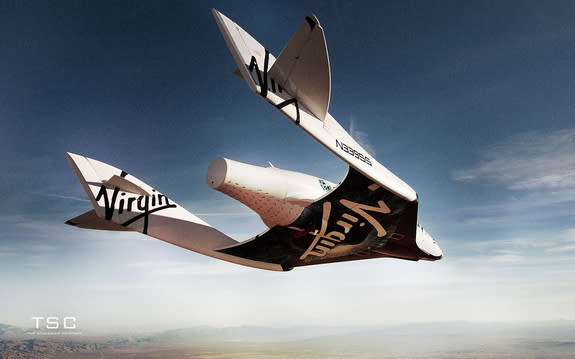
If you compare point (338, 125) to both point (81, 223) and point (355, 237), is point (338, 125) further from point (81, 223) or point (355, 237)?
point (81, 223)

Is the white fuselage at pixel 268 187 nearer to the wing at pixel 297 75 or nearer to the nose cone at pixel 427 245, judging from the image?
the wing at pixel 297 75

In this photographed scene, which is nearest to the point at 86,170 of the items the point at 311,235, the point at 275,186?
the point at 275,186

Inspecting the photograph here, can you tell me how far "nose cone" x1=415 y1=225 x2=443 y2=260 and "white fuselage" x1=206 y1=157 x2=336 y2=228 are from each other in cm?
513

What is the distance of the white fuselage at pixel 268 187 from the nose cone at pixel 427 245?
16.8ft

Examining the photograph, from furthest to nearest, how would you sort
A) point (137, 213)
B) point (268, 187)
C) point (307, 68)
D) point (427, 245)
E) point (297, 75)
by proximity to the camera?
point (427, 245), point (137, 213), point (268, 187), point (297, 75), point (307, 68)

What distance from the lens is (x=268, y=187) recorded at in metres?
10.6

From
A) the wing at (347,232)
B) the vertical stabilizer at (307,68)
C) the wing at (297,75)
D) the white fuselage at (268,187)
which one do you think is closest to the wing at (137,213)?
the wing at (347,232)

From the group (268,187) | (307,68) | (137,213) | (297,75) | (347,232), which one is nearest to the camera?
(307,68)

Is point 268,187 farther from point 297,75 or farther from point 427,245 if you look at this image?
point 427,245

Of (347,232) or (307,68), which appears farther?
(347,232)

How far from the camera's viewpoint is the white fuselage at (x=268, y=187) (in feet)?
32.1

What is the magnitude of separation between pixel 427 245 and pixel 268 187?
325 inches

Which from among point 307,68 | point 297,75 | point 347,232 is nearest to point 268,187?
point 347,232

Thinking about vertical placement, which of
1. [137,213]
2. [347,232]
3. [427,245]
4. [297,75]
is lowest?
[427,245]
